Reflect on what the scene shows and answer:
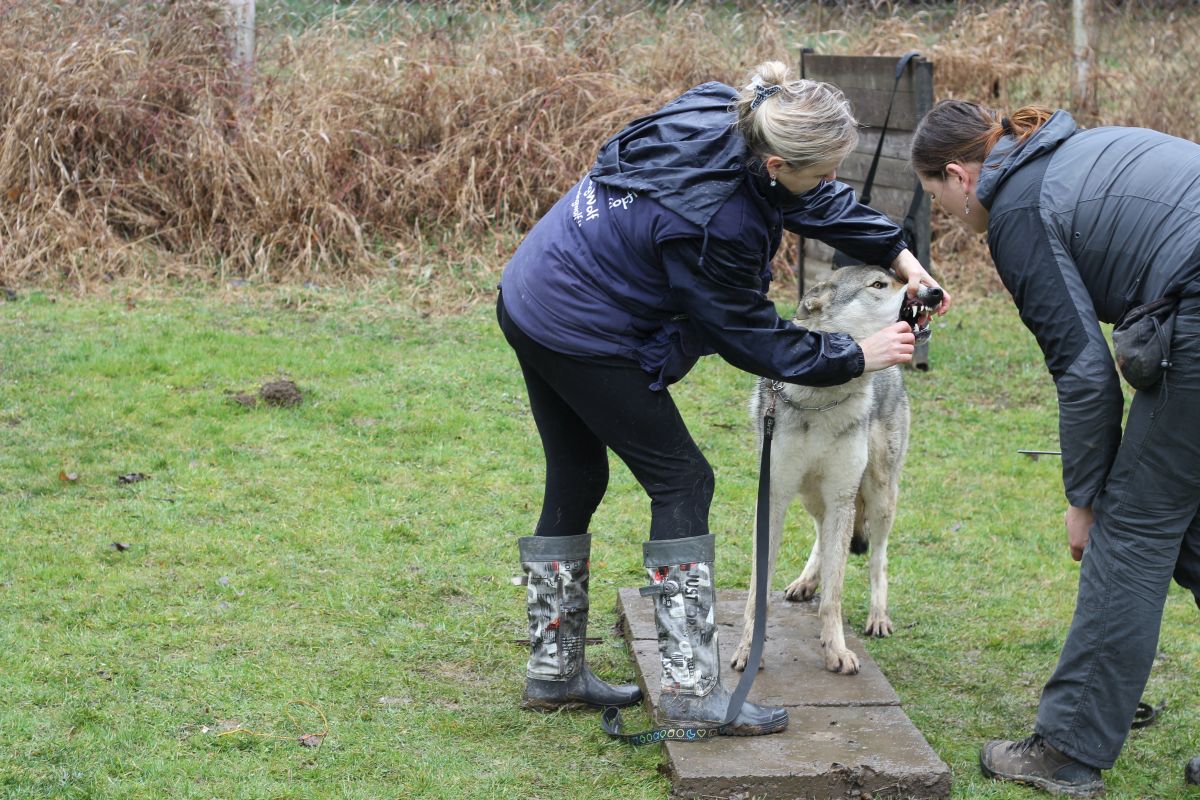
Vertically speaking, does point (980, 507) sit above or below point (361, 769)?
below

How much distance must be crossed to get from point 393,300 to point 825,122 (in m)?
6.18

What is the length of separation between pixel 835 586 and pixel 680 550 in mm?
935

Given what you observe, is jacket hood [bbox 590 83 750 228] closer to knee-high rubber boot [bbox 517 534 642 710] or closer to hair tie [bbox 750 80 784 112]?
hair tie [bbox 750 80 784 112]

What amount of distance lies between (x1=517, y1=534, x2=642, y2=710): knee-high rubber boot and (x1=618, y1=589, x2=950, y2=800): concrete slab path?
0.21m

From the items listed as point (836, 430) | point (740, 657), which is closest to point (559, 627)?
point (740, 657)

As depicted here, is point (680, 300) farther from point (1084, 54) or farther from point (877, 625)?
point (1084, 54)

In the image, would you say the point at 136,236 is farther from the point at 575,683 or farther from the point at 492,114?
the point at 575,683

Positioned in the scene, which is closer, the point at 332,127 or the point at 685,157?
the point at 685,157

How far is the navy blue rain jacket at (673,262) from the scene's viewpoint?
324cm

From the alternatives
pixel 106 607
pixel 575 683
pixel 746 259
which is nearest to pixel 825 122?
pixel 746 259

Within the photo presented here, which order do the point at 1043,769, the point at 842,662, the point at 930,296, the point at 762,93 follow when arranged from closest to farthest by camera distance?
the point at 762,93, the point at 1043,769, the point at 930,296, the point at 842,662

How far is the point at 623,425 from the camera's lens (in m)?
3.51

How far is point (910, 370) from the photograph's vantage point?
27.4 ft

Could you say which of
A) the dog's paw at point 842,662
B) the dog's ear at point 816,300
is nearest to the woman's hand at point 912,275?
the dog's ear at point 816,300
